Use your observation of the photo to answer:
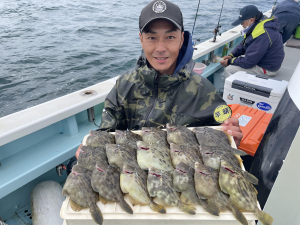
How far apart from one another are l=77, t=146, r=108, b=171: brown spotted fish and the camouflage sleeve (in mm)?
621

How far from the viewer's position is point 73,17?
14.1m

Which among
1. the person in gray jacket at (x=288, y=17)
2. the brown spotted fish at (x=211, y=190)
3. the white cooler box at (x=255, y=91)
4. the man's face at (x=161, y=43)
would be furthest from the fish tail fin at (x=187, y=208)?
the person in gray jacket at (x=288, y=17)

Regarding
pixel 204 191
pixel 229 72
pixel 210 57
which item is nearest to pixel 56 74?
pixel 210 57

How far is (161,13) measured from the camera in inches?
79.3

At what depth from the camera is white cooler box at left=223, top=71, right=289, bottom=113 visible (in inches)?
135

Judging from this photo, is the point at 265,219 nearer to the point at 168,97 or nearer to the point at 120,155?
the point at 120,155

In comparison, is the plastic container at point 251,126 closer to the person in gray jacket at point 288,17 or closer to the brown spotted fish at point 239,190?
the brown spotted fish at point 239,190

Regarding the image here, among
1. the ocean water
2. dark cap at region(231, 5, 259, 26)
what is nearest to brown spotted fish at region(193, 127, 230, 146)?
dark cap at region(231, 5, 259, 26)

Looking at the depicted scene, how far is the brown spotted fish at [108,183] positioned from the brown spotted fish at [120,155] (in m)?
0.06

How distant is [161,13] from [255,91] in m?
2.29

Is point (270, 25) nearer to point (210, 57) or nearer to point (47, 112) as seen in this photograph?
point (210, 57)

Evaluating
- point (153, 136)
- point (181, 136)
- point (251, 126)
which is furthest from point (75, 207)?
point (251, 126)

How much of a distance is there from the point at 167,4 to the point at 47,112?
6.16ft

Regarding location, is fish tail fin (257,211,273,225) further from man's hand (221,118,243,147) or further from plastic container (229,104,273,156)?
plastic container (229,104,273,156)
